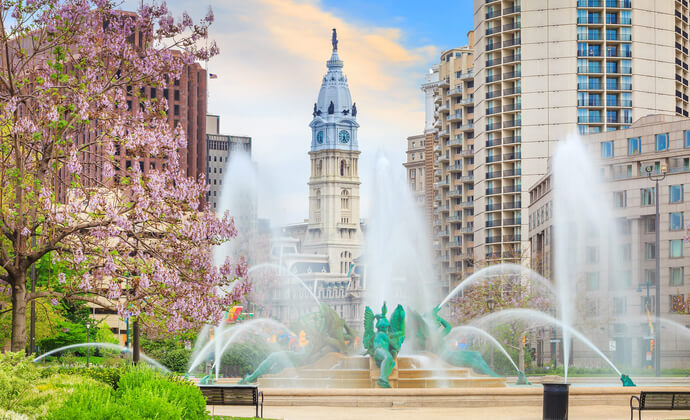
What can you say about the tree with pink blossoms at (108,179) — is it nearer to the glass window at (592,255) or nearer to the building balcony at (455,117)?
the glass window at (592,255)

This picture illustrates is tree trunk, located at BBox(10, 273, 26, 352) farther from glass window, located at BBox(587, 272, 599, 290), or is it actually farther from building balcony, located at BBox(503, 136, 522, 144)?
building balcony, located at BBox(503, 136, 522, 144)

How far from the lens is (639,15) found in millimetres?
104875

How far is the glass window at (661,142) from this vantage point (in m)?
77.3

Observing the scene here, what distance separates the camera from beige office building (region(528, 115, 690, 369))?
74.8 m

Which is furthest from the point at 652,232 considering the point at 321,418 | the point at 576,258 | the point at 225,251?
the point at 321,418

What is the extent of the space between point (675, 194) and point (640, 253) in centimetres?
523

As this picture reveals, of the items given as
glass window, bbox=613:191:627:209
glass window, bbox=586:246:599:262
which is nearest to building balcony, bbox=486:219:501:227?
glass window, bbox=613:191:627:209

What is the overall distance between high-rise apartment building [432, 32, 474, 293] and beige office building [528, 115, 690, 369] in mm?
38040

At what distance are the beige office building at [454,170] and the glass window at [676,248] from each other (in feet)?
140

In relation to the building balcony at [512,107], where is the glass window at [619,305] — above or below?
below

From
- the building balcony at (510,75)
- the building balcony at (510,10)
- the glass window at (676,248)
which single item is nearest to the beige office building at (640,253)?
the glass window at (676,248)

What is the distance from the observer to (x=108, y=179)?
21.7 meters

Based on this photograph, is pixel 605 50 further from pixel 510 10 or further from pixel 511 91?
pixel 510 10

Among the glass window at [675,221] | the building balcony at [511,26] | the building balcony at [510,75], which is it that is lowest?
the glass window at [675,221]
